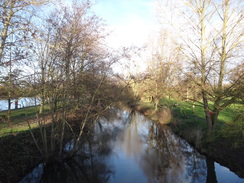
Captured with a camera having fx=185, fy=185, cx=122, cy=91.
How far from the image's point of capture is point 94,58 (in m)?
9.21

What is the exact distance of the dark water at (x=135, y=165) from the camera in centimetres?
838

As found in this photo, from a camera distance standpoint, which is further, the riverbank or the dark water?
the dark water

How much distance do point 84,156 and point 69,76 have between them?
483 centimetres

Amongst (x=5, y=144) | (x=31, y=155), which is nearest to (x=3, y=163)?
(x=5, y=144)

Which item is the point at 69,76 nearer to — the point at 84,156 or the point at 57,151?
the point at 57,151

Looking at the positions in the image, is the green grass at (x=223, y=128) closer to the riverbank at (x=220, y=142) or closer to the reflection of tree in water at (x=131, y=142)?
the riverbank at (x=220, y=142)

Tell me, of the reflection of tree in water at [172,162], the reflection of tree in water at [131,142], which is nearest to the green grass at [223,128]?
the reflection of tree in water at [172,162]

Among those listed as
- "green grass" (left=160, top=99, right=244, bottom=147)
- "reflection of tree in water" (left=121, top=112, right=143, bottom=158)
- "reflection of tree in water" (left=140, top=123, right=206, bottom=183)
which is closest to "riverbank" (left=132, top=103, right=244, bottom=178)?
"green grass" (left=160, top=99, right=244, bottom=147)

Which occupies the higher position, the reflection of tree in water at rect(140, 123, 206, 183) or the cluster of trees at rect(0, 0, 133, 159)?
the cluster of trees at rect(0, 0, 133, 159)

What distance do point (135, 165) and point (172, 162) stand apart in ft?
7.09

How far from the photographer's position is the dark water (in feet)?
27.5

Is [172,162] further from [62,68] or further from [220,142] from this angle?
[62,68]

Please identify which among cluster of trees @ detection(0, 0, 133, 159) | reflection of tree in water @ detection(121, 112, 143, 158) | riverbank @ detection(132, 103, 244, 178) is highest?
cluster of trees @ detection(0, 0, 133, 159)

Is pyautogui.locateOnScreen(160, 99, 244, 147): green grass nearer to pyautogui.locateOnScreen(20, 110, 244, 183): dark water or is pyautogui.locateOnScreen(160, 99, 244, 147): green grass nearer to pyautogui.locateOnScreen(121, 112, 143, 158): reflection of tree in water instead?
pyautogui.locateOnScreen(20, 110, 244, 183): dark water
